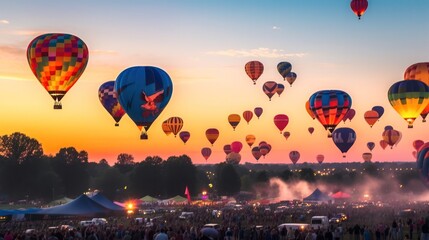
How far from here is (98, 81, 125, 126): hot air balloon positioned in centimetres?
4525

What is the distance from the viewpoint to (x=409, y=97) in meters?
44.3

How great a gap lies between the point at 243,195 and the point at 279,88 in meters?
40.3

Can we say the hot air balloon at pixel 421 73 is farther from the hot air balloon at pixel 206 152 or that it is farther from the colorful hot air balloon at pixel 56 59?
the hot air balloon at pixel 206 152

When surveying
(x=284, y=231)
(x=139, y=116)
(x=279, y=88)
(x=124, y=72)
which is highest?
(x=279, y=88)

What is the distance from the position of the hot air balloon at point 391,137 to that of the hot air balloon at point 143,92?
42.1 m

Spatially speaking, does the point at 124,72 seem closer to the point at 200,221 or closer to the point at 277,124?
the point at 200,221

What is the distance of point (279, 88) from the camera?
71.0 meters

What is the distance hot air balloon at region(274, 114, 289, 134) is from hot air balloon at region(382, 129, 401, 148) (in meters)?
12.8

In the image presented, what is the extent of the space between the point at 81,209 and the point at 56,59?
941cm

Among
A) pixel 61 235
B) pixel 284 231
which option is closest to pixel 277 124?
pixel 284 231

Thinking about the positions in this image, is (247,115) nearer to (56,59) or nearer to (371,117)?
(371,117)

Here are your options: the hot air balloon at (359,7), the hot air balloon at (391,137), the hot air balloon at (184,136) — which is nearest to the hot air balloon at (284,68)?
the hot air balloon at (184,136)

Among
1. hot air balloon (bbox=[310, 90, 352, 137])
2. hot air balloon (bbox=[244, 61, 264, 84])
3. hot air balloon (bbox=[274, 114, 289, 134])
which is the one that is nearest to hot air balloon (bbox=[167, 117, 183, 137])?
hot air balloon (bbox=[244, 61, 264, 84])

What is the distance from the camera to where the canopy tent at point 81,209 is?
34.5 metres
